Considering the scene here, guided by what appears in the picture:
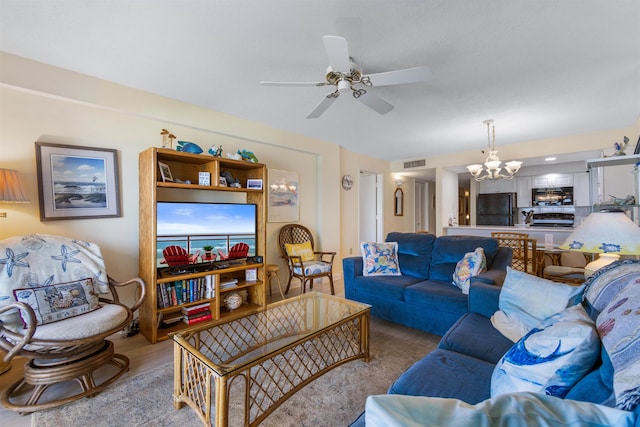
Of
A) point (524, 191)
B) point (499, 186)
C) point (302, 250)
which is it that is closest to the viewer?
point (302, 250)

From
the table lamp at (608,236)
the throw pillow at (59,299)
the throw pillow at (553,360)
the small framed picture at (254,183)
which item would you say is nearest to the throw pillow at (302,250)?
the small framed picture at (254,183)

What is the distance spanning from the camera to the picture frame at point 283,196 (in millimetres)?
4012

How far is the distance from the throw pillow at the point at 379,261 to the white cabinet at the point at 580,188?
5.41 meters

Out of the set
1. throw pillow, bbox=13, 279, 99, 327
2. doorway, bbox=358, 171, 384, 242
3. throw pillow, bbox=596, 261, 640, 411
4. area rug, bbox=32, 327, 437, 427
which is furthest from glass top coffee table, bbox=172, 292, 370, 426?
doorway, bbox=358, 171, 384, 242

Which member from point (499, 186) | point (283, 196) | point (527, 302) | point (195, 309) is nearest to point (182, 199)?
point (195, 309)

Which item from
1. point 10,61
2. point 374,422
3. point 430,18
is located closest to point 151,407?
point 374,422

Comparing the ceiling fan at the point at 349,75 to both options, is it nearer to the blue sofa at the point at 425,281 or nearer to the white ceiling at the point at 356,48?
the white ceiling at the point at 356,48

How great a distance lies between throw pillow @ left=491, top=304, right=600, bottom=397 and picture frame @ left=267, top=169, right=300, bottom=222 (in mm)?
3348

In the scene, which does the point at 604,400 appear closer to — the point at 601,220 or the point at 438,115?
the point at 601,220

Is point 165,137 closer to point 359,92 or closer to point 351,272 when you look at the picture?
point 359,92

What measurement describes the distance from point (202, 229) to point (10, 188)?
55.6 inches

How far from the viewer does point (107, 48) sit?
6.70 ft

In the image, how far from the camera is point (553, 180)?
20.3 feet

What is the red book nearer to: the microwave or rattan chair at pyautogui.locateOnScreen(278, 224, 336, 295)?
rattan chair at pyautogui.locateOnScreen(278, 224, 336, 295)
